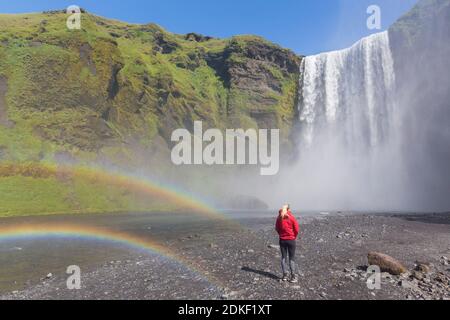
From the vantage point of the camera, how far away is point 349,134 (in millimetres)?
86438

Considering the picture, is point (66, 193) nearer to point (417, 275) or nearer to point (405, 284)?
point (417, 275)

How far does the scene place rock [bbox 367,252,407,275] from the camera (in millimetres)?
14068

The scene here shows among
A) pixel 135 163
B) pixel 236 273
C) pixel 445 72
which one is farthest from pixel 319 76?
pixel 236 273

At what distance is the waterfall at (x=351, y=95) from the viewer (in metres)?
78.8

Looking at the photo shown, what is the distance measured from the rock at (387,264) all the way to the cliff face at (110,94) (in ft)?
211

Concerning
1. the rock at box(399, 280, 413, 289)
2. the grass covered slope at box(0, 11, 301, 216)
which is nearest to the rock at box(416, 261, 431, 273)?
the rock at box(399, 280, 413, 289)

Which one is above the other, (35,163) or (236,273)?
(35,163)

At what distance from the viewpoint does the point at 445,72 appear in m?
67.1

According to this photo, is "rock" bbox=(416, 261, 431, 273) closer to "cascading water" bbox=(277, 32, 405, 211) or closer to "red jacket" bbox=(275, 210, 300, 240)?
"red jacket" bbox=(275, 210, 300, 240)

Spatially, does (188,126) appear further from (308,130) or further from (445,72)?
(445,72)

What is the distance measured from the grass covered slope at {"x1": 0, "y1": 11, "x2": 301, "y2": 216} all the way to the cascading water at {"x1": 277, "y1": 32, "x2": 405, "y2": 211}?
16.4 metres

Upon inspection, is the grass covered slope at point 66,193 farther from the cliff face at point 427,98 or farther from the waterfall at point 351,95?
the cliff face at point 427,98

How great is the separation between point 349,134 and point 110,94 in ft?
215
